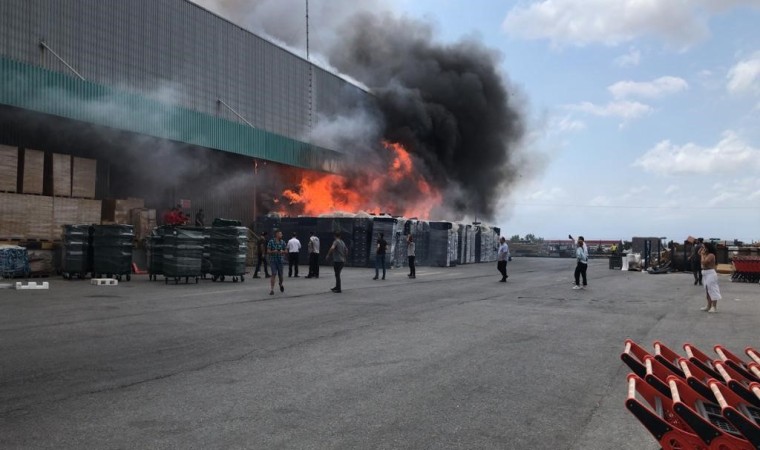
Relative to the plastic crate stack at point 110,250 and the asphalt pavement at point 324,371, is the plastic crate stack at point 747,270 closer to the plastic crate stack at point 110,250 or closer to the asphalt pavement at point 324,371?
the asphalt pavement at point 324,371

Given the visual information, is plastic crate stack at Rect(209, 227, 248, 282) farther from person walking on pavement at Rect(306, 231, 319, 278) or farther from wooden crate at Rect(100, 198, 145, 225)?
wooden crate at Rect(100, 198, 145, 225)

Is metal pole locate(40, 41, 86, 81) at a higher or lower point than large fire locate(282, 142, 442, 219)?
higher

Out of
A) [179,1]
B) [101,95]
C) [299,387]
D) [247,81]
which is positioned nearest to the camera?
[299,387]

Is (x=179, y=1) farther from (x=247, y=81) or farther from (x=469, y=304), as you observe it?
(x=469, y=304)

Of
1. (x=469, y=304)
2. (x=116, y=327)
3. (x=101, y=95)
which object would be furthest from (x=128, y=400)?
(x=101, y=95)

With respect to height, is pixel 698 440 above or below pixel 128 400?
above

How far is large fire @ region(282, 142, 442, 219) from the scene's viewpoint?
34.3 metres

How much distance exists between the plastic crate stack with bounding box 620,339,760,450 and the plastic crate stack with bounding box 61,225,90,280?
1527cm

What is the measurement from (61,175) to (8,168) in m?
1.64

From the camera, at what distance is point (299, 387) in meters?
5.08

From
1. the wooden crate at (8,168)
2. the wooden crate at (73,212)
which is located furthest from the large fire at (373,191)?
the wooden crate at (8,168)

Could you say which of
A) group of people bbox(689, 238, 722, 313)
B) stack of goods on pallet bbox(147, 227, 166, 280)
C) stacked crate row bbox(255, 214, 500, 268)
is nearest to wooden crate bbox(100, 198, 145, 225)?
stack of goods on pallet bbox(147, 227, 166, 280)

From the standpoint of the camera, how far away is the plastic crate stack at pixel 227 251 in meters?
16.2

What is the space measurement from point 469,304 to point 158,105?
15808 mm
